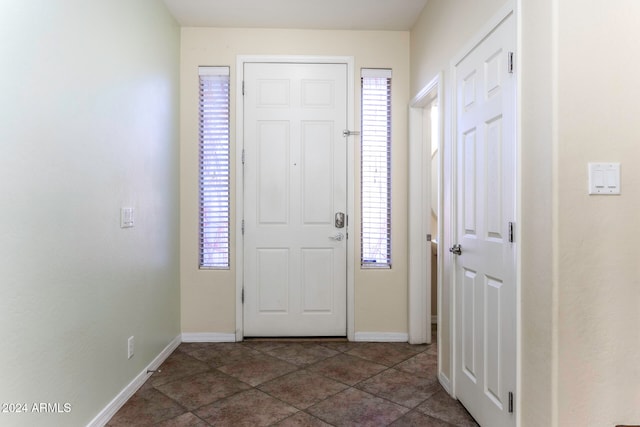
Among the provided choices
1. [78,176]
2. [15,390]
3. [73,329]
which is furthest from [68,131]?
[15,390]

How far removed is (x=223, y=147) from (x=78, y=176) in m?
1.51

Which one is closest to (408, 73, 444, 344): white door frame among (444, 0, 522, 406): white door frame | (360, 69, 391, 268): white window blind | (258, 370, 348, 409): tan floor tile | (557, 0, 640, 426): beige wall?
(360, 69, 391, 268): white window blind

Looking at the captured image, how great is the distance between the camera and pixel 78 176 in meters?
1.70

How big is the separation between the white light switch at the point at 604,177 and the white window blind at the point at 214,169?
2521 mm

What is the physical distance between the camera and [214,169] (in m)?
3.14

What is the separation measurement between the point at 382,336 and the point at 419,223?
100 cm

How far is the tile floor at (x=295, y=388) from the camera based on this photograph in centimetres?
196

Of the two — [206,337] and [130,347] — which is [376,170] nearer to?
[206,337]

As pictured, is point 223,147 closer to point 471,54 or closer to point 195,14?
point 195,14

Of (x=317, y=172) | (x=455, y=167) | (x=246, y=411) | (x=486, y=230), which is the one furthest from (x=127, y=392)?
(x=455, y=167)

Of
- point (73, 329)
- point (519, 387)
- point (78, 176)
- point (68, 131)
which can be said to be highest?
point (68, 131)

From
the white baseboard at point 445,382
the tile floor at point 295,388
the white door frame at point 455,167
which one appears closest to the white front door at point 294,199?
the tile floor at point 295,388

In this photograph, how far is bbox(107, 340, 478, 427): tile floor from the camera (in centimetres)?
196

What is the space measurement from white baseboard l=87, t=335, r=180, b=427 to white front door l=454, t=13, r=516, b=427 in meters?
1.90
